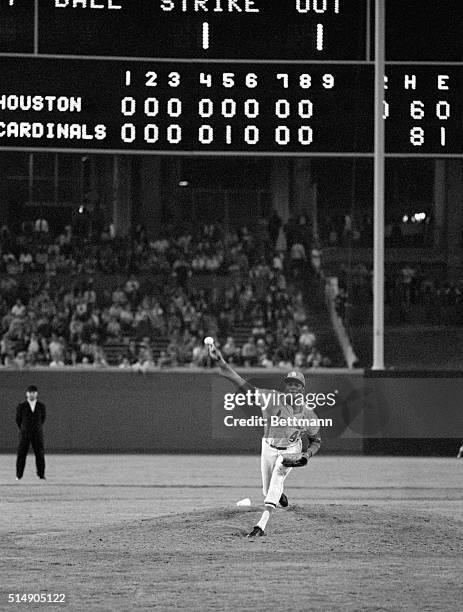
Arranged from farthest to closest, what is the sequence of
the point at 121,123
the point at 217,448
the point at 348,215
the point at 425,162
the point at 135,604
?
the point at 425,162
the point at 348,215
the point at 217,448
the point at 121,123
the point at 135,604

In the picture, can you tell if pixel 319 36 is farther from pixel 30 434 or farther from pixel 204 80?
pixel 30 434

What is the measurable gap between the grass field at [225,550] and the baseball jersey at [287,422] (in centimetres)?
92

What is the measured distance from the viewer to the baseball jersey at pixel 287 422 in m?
11.7

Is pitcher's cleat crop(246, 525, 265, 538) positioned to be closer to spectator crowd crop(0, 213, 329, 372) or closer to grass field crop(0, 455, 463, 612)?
grass field crop(0, 455, 463, 612)

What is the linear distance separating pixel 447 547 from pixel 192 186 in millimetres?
23010

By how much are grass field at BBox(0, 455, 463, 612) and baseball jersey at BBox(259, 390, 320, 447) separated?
92 centimetres

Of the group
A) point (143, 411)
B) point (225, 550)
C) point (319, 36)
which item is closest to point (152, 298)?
point (143, 411)

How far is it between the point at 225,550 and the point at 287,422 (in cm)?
135

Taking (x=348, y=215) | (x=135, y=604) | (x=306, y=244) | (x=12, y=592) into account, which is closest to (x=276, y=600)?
(x=135, y=604)

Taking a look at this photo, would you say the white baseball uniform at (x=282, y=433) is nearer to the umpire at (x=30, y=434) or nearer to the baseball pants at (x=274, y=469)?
the baseball pants at (x=274, y=469)

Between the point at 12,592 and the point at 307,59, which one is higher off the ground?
the point at 307,59

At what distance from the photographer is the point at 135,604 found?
8.91 metres

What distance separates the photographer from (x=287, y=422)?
38.5 feet

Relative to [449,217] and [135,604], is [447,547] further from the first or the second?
[449,217]
